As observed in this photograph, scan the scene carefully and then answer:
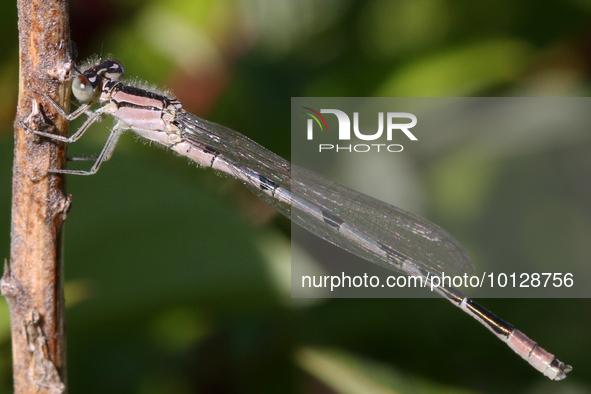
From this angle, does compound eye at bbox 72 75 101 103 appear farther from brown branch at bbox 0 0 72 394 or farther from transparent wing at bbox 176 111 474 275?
transparent wing at bbox 176 111 474 275

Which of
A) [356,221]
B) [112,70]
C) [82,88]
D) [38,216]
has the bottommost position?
[356,221]

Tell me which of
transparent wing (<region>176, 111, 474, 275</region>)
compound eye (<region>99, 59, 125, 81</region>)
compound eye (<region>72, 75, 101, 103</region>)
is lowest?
transparent wing (<region>176, 111, 474, 275</region>)

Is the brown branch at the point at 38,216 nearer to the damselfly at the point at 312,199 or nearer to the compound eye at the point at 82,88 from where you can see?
the compound eye at the point at 82,88

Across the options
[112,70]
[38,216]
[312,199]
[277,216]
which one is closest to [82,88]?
[112,70]

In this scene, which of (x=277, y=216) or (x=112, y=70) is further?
(x=277, y=216)

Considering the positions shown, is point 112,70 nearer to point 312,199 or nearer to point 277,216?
point 312,199

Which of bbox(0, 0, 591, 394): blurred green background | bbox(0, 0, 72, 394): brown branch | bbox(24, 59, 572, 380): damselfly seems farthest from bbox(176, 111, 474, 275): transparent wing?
bbox(0, 0, 72, 394): brown branch

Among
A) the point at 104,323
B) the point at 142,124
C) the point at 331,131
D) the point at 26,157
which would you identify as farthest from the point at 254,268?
the point at 331,131
